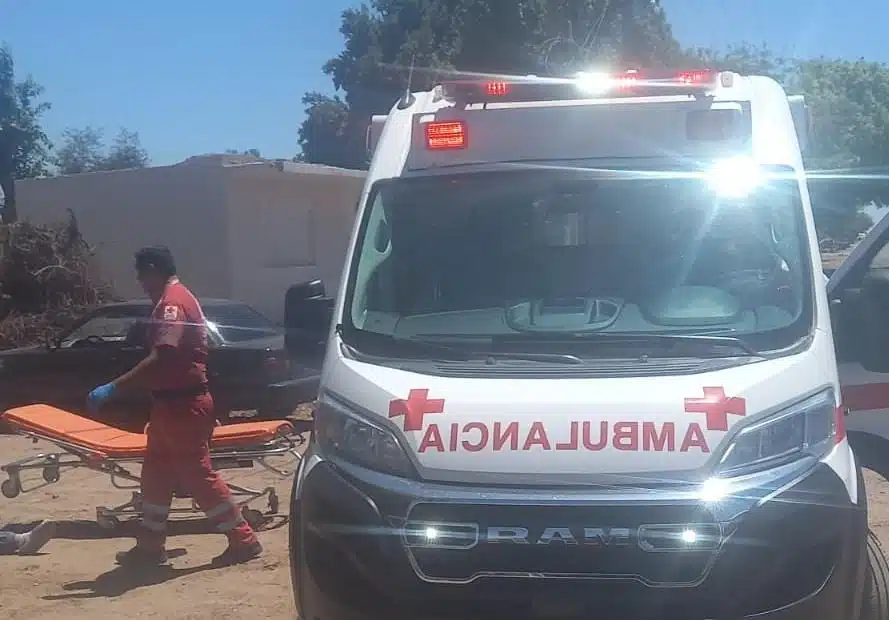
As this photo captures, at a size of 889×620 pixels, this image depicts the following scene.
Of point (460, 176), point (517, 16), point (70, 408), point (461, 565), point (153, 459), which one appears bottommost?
point (70, 408)

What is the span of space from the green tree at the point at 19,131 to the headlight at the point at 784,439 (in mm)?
32147

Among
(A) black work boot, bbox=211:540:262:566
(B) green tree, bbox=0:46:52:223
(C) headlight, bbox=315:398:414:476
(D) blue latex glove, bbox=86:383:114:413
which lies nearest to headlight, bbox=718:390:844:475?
(C) headlight, bbox=315:398:414:476

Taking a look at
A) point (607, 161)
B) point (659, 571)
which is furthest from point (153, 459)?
point (659, 571)

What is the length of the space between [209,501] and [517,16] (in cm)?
2390

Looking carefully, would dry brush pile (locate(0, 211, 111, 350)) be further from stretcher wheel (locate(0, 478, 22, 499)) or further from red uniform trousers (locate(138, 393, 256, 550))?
red uniform trousers (locate(138, 393, 256, 550))

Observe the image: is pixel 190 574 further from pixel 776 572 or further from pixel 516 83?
pixel 776 572

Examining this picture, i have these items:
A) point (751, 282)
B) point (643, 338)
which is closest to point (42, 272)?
point (751, 282)

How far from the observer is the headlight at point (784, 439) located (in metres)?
3.58

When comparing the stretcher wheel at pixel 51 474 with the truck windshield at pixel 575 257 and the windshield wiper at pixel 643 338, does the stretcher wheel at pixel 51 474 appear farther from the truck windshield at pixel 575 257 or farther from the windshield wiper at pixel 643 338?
the windshield wiper at pixel 643 338

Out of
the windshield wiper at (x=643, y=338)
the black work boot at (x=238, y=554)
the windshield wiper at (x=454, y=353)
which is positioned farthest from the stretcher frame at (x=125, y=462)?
the windshield wiper at (x=643, y=338)

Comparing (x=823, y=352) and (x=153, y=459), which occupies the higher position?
(x=823, y=352)

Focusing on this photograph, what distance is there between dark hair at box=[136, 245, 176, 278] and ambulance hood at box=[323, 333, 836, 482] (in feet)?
9.88

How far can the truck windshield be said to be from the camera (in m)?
4.29

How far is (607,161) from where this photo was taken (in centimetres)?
475
